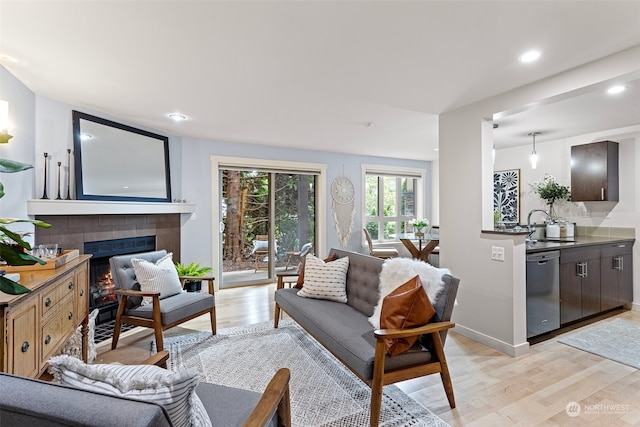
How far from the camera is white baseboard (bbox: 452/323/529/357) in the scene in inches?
107

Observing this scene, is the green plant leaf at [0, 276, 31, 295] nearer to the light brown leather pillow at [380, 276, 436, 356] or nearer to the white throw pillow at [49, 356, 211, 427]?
the white throw pillow at [49, 356, 211, 427]

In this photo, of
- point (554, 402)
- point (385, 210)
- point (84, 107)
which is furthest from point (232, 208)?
point (554, 402)

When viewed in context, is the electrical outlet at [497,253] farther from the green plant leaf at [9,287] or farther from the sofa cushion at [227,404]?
the green plant leaf at [9,287]

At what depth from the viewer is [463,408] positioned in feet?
6.59

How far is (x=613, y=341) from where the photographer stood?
2967 millimetres

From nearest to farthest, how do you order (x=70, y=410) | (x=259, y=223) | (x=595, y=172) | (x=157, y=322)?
Result: (x=70, y=410)
(x=157, y=322)
(x=595, y=172)
(x=259, y=223)

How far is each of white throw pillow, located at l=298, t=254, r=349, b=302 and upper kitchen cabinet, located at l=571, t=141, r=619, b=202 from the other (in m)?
3.45

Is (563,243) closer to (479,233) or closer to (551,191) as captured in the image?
(479,233)

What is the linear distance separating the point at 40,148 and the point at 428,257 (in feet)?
15.4

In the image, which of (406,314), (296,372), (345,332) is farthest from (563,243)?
(296,372)

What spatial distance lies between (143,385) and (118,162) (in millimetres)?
3496

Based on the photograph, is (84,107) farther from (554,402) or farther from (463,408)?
(554,402)

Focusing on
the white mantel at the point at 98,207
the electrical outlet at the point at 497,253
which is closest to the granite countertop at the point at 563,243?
the electrical outlet at the point at 497,253

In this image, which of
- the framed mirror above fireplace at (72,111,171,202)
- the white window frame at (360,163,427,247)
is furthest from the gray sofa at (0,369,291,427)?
the white window frame at (360,163,427,247)
